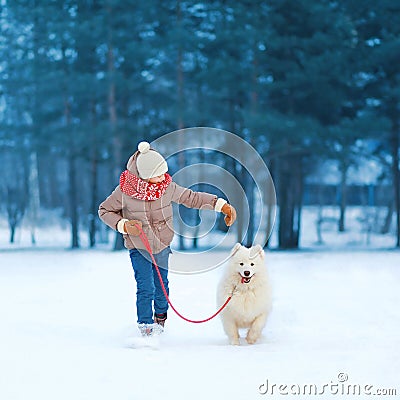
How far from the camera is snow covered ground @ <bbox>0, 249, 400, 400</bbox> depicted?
3.14 meters

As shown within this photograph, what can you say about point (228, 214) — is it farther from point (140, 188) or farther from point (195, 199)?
point (140, 188)

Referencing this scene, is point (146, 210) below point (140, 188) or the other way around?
below

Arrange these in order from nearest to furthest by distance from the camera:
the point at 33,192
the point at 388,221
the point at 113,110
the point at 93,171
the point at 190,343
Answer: the point at 190,343, the point at 113,110, the point at 93,171, the point at 388,221, the point at 33,192

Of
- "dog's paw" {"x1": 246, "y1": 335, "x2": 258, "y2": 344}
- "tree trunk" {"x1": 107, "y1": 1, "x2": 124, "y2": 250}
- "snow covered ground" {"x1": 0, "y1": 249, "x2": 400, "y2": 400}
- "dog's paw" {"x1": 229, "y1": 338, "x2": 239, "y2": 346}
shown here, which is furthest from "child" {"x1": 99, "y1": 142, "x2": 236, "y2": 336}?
"tree trunk" {"x1": 107, "y1": 1, "x2": 124, "y2": 250}

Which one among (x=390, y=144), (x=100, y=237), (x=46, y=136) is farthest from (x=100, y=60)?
(x=390, y=144)

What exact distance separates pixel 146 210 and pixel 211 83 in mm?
Result: 11390

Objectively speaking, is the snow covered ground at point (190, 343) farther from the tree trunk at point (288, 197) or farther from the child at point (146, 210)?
the tree trunk at point (288, 197)

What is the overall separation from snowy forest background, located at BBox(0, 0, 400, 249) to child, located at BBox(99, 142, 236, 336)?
33.6ft

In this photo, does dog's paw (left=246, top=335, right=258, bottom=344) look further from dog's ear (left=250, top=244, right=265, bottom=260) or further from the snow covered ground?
dog's ear (left=250, top=244, right=265, bottom=260)

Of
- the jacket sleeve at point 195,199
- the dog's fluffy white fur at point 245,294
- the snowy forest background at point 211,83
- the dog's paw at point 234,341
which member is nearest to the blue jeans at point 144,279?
the jacket sleeve at point 195,199

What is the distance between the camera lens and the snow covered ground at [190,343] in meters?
3.14

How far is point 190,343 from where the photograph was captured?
450 cm

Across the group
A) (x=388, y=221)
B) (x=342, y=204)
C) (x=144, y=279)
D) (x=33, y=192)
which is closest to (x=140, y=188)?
(x=144, y=279)

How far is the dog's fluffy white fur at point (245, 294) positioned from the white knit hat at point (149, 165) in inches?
32.1
